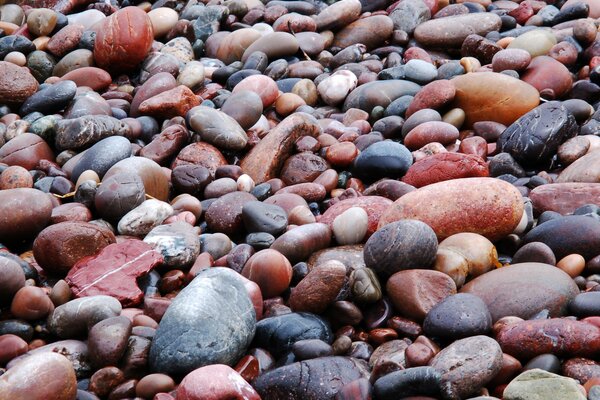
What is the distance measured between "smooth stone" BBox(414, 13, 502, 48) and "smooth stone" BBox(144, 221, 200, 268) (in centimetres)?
389

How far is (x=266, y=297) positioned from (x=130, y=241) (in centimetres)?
98

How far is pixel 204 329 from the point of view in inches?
136

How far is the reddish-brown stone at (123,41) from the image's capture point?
7133mm

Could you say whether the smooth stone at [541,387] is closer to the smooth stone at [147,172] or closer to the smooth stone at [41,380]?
the smooth stone at [41,380]

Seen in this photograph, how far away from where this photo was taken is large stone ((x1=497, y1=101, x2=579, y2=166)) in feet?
17.1

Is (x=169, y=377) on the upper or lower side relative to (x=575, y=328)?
lower

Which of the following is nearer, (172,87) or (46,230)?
(46,230)

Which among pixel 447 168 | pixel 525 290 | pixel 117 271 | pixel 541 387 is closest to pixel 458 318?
pixel 525 290

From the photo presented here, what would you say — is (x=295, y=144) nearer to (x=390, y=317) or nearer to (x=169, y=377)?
(x=390, y=317)

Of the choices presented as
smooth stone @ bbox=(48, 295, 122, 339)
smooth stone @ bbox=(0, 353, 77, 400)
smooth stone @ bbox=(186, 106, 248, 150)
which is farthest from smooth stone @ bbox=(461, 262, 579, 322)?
smooth stone @ bbox=(186, 106, 248, 150)

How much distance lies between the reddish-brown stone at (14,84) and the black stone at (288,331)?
387 cm

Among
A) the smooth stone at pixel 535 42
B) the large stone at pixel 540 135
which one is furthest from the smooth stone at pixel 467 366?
the smooth stone at pixel 535 42

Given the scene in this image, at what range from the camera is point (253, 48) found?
7434 millimetres

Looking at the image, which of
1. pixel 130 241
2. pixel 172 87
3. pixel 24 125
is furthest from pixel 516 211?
pixel 24 125
